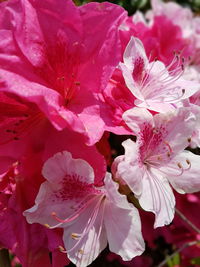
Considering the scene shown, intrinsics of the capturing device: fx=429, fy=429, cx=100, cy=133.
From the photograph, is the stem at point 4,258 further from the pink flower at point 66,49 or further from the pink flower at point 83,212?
the pink flower at point 66,49

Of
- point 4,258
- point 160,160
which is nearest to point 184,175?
point 160,160

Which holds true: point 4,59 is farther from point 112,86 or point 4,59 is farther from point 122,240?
point 122,240

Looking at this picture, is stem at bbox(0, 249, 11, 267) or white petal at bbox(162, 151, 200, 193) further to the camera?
stem at bbox(0, 249, 11, 267)

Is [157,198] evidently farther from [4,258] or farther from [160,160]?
[4,258]

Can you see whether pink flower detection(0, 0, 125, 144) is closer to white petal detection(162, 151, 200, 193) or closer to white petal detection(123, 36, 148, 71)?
white petal detection(123, 36, 148, 71)

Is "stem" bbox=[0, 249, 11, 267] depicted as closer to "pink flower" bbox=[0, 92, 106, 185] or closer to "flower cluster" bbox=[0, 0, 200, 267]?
"flower cluster" bbox=[0, 0, 200, 267]

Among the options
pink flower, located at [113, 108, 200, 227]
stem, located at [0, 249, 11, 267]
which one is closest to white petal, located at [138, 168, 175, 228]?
pink flower, located at [113, 108, 200, 227]

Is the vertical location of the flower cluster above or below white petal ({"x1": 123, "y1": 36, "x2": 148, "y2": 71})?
below

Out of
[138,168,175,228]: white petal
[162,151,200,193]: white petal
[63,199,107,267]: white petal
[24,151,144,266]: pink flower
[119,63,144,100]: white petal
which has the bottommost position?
[63,199,107,267]: white petal
